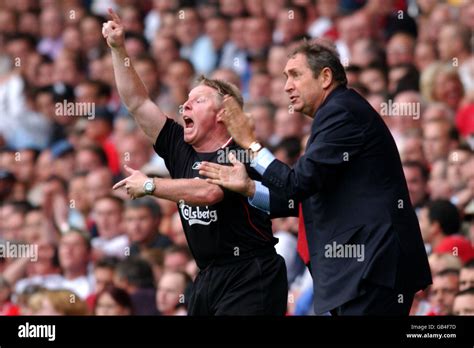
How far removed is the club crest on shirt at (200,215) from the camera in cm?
769

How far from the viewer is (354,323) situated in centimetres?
732

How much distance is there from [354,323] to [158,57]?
703cm

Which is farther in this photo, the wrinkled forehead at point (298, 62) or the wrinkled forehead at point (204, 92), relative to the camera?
the wrinkled forehead at point (204, 92)

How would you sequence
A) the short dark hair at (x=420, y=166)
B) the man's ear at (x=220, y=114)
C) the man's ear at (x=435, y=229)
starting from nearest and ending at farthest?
the man's ear at (x=220, y=114) < the man's ear at (x=435, y=229) < the short dark hair at (x=420, y=166)

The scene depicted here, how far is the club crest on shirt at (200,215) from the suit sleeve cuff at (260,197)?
0.38 meters

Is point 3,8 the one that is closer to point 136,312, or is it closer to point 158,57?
point 158,57

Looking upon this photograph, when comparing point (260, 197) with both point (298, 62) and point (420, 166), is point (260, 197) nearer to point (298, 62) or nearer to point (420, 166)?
point (298, 62)

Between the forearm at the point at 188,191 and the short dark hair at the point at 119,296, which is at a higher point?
the forearm at the point at 188,191

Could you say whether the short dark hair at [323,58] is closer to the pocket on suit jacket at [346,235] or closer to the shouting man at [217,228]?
the shouting man at [217,228]

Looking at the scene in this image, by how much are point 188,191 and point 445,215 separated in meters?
3.08

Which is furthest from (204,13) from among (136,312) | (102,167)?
(136,312)

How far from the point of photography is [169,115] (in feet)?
42.0

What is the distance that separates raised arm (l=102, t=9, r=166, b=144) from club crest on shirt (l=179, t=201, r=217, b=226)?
0.51 meters

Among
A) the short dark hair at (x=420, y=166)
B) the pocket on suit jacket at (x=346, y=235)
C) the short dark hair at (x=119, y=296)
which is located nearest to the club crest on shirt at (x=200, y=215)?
the pocket on suit jacket at (x=346, y=235)
